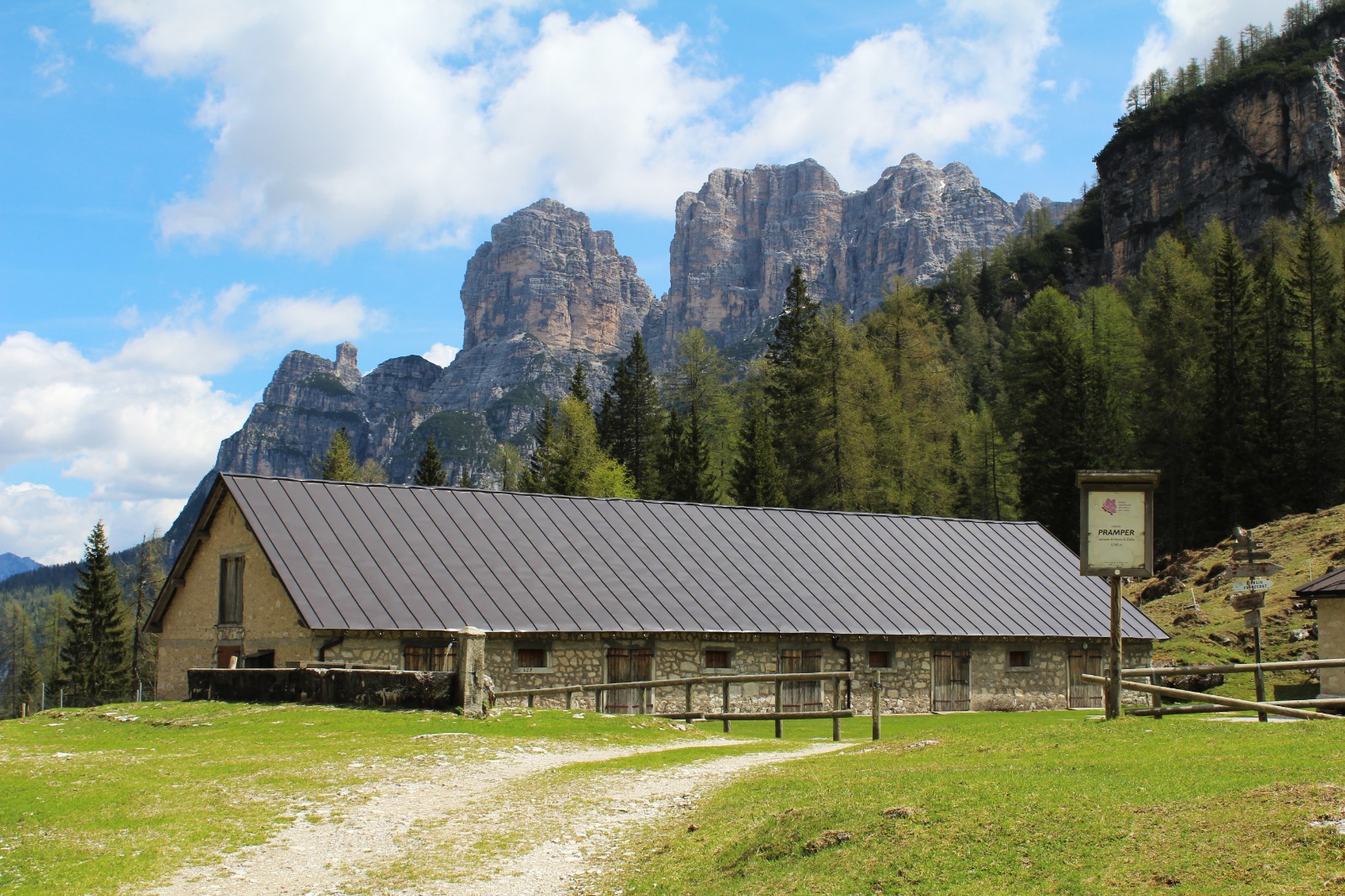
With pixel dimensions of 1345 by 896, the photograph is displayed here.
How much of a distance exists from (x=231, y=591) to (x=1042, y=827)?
22201mm

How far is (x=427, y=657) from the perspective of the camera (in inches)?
930

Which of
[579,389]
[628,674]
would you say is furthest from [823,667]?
[579,389]

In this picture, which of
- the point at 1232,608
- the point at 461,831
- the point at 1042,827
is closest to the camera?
the point at 1042,827

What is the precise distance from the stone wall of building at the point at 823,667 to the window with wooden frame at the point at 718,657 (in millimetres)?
63

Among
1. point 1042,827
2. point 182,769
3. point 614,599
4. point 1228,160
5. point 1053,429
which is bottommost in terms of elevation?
point 182,769

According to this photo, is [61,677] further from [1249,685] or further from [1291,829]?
[1291,829]

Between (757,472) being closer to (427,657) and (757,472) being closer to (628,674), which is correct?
(628,674)

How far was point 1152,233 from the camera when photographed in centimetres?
12250

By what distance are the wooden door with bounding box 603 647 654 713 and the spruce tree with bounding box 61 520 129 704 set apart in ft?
189

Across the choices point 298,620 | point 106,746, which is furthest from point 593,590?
point 106,746

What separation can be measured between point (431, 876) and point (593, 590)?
56.2 feet

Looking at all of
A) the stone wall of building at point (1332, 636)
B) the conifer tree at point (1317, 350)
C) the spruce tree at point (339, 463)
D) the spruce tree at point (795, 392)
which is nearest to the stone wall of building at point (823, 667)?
the stone wall of building at point (1332, 636)

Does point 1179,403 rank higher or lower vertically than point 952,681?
higher

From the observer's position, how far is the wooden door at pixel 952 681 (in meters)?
28.3
